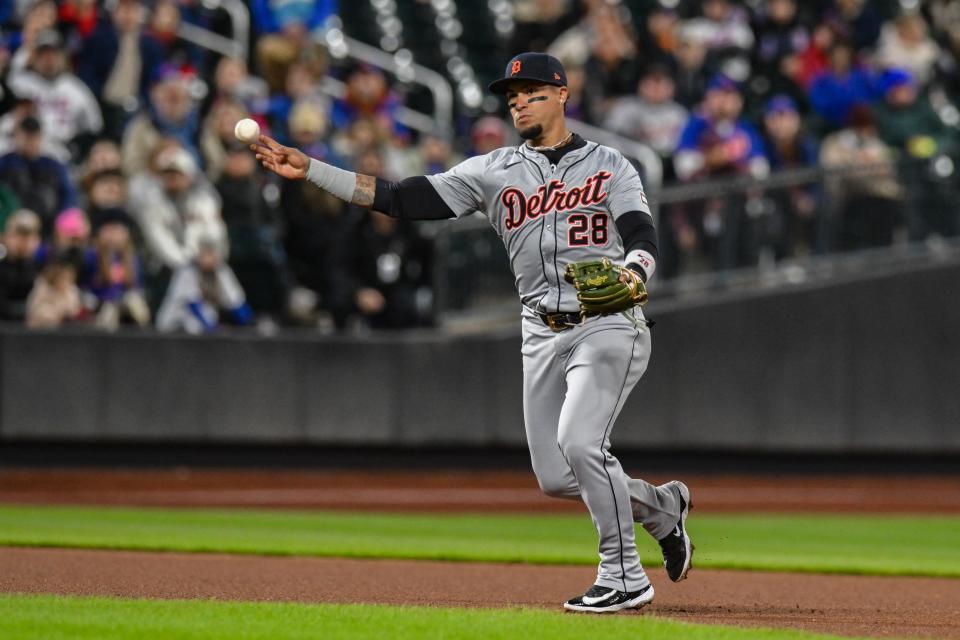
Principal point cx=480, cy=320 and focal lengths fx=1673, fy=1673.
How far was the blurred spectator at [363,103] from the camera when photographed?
16.0 metres

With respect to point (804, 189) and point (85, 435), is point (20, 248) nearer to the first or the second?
point (85, 435)

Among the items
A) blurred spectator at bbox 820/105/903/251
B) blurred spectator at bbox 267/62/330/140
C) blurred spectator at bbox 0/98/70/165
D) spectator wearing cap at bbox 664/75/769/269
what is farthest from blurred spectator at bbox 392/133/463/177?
blurred spectator at bbox 820/105/903/251

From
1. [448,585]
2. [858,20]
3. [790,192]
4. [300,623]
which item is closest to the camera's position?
[300,623]

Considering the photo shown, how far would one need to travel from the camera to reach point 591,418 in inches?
266

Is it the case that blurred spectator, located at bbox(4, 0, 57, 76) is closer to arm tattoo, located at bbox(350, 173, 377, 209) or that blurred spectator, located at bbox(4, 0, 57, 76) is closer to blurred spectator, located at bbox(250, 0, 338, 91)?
blurred spectator, located at bbox(250, 0, 338, 91)

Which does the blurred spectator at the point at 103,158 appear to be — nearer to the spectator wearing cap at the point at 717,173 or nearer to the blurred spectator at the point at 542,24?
the spectator wearing cap at the point at 717,173

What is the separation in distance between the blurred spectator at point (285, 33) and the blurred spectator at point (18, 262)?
3.03 meters

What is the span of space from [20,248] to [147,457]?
2633mm

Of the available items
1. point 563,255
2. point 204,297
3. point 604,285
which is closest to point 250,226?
point 204,297

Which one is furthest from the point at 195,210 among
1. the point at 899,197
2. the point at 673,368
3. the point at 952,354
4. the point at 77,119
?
the point at 952,354

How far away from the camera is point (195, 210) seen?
14.2 meters

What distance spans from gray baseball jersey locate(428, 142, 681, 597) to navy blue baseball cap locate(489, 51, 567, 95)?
0.32m

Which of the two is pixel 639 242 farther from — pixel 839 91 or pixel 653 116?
pixel 839 91

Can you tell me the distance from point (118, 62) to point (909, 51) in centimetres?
873
